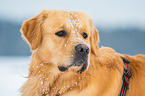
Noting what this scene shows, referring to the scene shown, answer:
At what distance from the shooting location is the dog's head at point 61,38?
2.55 m

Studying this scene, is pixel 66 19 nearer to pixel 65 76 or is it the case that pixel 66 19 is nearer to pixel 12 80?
pixel 65 76

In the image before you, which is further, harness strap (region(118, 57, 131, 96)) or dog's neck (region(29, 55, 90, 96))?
dog's neck (region(29, 55, 90, 96))

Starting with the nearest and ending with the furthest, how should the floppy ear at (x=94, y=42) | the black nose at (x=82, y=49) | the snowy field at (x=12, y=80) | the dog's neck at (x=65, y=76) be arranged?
the black nose at (x=82, y=49) < the dog's neck at (x=65, y=76) < the floppy ear at (x=94, y=42) < the snowy field at (x=12, y=80)

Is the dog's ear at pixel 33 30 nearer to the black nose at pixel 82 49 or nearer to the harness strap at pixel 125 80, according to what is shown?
the black nose at pixel 82 49

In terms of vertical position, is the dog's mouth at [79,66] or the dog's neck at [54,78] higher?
the dog's mouth at [79,66]

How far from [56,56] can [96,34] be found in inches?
45.0

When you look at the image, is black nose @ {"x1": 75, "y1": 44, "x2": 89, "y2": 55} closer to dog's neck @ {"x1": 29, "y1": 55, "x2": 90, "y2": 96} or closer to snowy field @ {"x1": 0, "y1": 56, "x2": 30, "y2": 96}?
dog's neck @ {"x1": 29, "y1": 55, "x2": 90, "y2": 96}

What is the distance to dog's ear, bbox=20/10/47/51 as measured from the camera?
2945mm

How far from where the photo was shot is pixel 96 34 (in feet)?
11.3

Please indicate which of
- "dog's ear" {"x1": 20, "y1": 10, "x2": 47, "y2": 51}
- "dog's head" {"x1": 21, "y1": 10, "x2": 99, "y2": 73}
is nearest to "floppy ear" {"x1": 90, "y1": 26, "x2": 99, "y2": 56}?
"dog's head" {"x1": 21, "y1": 10, "x2": 99, "y2": 73}

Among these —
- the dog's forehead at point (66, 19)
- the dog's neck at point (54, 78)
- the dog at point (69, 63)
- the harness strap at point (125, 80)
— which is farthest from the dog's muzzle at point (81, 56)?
the harness strap at point (125, 80)

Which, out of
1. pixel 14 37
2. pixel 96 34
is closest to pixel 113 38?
pixel 14 37

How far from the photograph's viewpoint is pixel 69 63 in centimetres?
256

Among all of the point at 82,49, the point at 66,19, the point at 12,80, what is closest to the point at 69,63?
the point at 82,49
